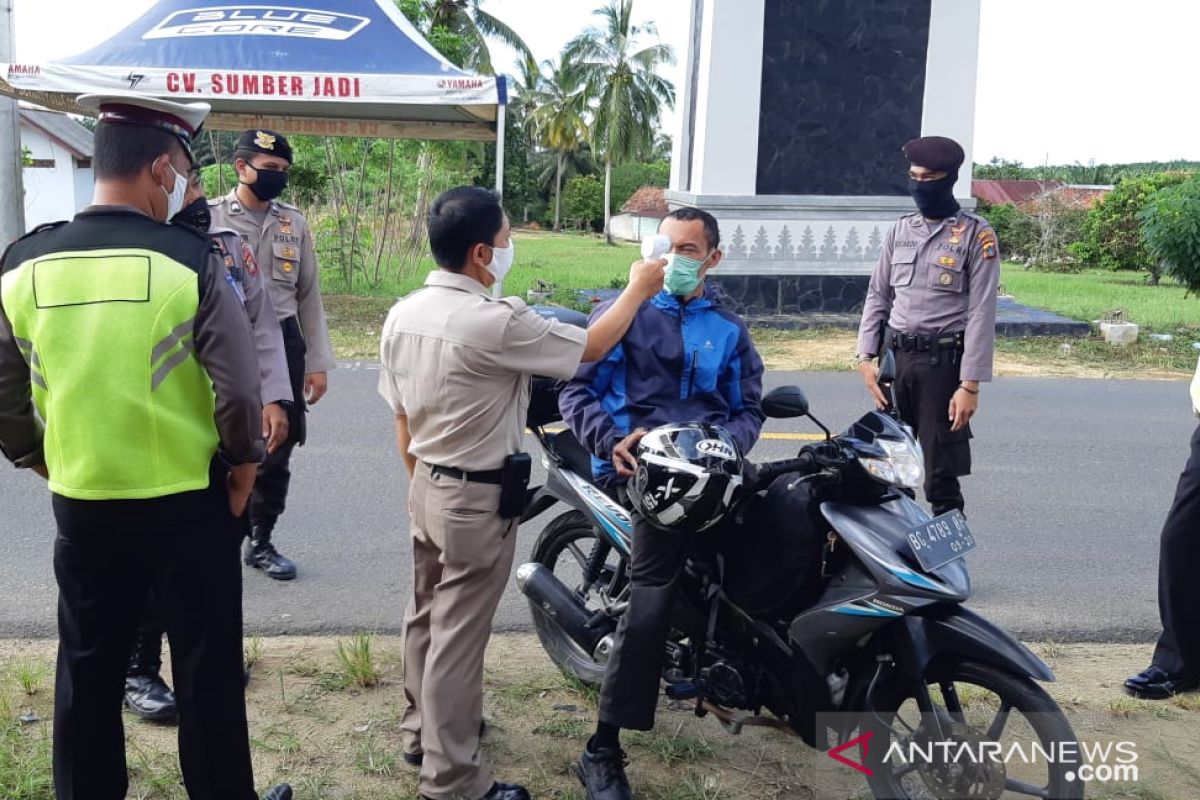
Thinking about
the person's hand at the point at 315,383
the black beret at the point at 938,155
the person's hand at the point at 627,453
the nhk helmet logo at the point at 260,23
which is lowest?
the person's hand at the point at 315,383

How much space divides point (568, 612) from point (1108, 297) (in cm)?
1742

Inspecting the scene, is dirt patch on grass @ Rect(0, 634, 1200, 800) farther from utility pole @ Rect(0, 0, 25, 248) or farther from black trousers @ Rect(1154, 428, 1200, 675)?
utility pole @ Rect(0, 0, 25, 248)

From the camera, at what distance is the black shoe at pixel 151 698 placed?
366 cm

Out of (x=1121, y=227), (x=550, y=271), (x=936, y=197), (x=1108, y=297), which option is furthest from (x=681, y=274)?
(x=1121, y=227)

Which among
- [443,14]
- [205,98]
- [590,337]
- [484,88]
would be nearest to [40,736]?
[590,337]

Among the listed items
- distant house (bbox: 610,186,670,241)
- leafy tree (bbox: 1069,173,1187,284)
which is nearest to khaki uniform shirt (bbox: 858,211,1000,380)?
leafy tree (bbox: 1069,173,1187,284)

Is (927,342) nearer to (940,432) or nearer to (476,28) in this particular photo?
(940,432)

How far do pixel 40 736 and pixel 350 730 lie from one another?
932mm

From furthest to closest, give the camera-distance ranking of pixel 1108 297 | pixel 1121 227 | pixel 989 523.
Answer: pixel 1121 227 < pixel 1108 297 < pixel 989 523

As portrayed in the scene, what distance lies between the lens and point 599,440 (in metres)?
3.26

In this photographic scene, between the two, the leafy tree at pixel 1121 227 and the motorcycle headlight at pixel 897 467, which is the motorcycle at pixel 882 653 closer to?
the motorcycle headlight at pixel 897 467

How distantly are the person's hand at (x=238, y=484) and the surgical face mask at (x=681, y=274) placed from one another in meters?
1.24

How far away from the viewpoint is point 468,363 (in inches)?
117

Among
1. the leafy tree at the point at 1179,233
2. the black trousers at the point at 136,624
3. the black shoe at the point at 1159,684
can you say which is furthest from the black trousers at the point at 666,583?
the leafy tree at the point at 1179,233
